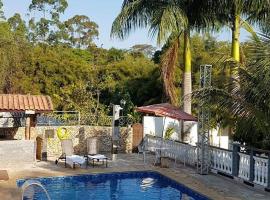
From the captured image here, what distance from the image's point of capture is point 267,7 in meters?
14.9

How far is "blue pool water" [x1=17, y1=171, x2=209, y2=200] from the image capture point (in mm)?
12211

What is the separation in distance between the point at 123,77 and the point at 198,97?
26.6m

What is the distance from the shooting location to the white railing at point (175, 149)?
1609cm

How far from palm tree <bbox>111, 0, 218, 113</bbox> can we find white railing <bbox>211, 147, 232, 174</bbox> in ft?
8.51

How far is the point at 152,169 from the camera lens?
1574cm

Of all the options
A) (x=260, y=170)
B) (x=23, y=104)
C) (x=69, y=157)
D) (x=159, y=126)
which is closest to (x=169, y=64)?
(x=159, y=126)

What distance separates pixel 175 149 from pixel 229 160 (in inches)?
149

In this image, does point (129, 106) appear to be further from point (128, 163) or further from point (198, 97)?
point (198, 97)

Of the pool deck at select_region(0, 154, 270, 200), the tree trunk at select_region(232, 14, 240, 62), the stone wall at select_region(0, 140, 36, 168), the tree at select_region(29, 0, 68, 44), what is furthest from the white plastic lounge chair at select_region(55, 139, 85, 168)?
the tree at select_region(29, 0, 68, 44)

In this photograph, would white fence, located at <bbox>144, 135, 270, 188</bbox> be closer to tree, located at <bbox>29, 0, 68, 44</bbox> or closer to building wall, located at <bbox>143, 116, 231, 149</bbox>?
building wall, located at <bbox>143, 116, 231, 149</bbox>

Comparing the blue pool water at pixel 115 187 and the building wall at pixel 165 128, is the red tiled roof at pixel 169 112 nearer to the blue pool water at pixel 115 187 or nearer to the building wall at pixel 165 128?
the blue pool water at pixel 115 187

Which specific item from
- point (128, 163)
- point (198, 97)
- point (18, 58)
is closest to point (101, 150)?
point (128, 163)

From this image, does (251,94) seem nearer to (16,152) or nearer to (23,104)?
(23,104)

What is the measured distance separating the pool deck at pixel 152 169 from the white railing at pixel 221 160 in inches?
12.8
